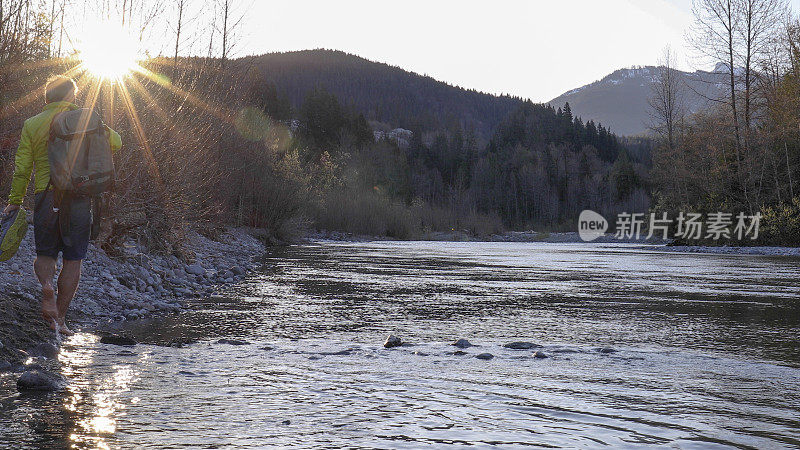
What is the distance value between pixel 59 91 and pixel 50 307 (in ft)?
5.60

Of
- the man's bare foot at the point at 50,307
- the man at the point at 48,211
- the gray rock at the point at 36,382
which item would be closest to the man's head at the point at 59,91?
the man at the point at 48,211

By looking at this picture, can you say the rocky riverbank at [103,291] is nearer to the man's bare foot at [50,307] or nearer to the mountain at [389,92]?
the man's bare foot at [50,307]

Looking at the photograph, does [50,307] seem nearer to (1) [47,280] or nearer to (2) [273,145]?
(1) [47,280]

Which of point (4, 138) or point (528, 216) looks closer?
point (4, 138)

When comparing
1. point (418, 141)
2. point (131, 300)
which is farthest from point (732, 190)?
point (418, 141)

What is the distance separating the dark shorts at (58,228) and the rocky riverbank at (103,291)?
0.59m

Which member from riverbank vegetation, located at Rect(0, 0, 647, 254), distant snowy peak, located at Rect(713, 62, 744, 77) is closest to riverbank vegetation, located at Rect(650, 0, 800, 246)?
distant snowy peak, located at Rect(713, 62, 744, 77)

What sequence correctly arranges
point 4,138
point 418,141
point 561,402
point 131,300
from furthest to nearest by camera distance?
point 418,141 → point 4,138 → point 131,300 → point 561,402

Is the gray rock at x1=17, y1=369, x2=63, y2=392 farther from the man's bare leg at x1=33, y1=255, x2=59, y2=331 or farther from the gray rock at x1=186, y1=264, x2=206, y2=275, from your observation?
the gray rock at x1=186, y1=264, x2=206, y2=275

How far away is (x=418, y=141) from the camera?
138m

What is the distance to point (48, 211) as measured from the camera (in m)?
5.08

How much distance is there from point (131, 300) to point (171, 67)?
6.09 m

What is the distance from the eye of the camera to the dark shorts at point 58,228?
16.7 ft

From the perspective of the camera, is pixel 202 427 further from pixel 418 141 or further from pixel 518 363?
pixel 418 141
